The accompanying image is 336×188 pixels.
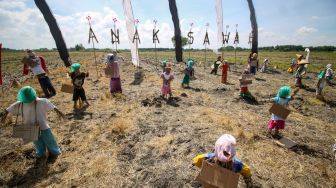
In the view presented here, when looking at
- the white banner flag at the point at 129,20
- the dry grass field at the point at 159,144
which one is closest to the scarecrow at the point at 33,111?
the dry grass field at the point at 159,144

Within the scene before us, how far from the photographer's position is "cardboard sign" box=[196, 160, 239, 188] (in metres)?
3.39

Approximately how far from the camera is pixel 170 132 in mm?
7328

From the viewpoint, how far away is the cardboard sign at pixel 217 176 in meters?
3.39

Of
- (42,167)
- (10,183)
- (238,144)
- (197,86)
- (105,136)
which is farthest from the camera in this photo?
(197,86)

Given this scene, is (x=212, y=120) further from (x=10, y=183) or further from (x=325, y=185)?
(x=10, y=183)

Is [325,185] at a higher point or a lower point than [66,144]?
lower

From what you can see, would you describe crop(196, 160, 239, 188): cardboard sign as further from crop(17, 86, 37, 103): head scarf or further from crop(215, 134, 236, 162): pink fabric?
crop(17, 86, 37, 103): head scarf

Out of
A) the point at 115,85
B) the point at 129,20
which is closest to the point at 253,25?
the point at 129,20

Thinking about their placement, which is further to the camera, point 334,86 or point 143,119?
point 334,86

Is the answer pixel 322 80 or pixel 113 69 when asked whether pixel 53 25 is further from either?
pixel 322 80

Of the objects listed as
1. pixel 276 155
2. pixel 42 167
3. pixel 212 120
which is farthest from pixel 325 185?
pixel 42 167

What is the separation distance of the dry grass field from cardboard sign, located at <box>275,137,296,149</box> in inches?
7.6

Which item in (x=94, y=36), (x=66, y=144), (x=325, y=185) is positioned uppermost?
(x=94, y=36)

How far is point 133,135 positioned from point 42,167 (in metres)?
2.51
